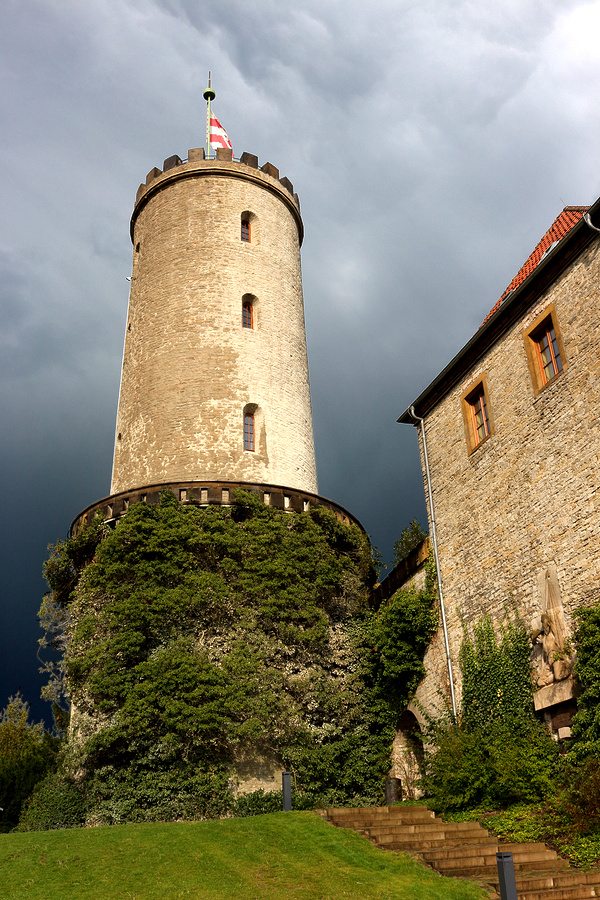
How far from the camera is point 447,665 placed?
16062 mm

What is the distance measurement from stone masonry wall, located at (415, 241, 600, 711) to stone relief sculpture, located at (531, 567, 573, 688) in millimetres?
164

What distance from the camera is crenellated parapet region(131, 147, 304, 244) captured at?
982 inches

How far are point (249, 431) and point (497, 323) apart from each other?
7.96 metres

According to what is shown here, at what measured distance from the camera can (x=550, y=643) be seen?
12.8 meters

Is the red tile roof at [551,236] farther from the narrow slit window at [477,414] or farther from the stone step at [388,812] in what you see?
the stone step at [388,812]

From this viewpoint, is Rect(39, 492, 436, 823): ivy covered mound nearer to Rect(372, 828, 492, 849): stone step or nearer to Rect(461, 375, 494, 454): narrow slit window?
Rect(461, 375, 494, 454): narrow slit window

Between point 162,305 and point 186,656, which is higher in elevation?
point 162,305

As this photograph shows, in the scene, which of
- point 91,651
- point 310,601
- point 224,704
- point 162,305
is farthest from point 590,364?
point 162,305

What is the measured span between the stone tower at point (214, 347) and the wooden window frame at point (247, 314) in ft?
0.12

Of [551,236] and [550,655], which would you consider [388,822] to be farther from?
[551,236]

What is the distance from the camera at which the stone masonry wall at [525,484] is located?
12.9 metres

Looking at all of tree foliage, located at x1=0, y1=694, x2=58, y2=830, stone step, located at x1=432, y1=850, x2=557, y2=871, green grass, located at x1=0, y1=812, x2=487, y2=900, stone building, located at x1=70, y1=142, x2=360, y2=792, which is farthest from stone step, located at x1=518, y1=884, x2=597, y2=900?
tree foliage, located at x1=0, y1=694, x2=58, y2=830

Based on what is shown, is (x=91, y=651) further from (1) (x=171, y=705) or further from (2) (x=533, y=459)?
(2) (x=533, y=459)

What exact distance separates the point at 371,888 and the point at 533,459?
8130 mm
